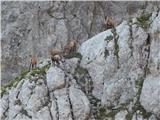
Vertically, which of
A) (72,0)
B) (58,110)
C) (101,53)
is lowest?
(58,110)

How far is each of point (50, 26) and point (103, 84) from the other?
20.0m

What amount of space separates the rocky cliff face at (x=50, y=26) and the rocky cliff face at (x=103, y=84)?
16238 mm

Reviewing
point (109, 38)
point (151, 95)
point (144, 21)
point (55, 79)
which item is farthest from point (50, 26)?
point (151, 95)

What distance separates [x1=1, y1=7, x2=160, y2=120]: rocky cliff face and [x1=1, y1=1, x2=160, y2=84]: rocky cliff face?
53.3 feet

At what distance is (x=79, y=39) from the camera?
180 ft

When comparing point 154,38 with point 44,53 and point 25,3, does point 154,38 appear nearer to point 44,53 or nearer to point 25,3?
point 44,53

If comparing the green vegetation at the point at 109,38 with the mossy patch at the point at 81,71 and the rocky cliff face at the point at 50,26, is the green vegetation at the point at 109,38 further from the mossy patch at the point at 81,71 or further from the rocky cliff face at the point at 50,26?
the rocky cliff face at the point at 50,26

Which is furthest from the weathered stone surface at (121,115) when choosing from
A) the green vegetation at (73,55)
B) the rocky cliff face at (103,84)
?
the green vegetation at (73,55)

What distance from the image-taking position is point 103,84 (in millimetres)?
37438

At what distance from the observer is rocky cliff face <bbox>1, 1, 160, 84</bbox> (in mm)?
55312

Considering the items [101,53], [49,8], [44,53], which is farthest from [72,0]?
[101,53]

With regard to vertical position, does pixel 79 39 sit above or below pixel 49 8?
below

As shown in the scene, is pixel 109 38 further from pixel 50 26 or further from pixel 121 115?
pixel 50 26

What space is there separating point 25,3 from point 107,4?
33.1ft
